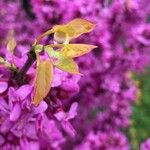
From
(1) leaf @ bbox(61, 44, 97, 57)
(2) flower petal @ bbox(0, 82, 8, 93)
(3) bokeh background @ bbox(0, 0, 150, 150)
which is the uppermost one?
(1) leaf @ bbox(61, 44, 97, 57)

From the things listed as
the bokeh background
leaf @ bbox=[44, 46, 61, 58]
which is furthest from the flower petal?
the bokeh background

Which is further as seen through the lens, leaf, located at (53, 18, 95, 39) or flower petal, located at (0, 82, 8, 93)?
flower petal, located at (0, 82, 8, 93)

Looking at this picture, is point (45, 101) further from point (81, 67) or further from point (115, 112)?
point (115, 112)

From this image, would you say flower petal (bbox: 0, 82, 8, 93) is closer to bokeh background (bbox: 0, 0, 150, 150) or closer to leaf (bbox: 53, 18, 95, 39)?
leaf (bbox: 53, 18, 95, 39)

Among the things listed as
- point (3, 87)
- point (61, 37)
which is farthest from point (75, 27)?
point (3, 87)

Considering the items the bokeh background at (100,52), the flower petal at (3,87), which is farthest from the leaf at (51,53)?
the bokeh background at (100,52)

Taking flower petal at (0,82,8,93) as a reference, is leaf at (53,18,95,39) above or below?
above

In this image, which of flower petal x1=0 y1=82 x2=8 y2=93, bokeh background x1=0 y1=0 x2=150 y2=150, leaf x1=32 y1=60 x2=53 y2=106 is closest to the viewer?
leaf x1=32 y1=60 x2=53 y2=106
